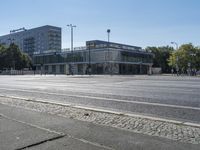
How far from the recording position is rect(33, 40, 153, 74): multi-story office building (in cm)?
9931

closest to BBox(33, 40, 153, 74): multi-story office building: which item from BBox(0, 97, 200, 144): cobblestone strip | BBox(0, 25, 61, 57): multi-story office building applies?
BBox(0, 25, 61, 57): multi-story office building

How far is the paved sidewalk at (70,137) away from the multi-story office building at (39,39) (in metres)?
153

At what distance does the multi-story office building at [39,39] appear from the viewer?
537ft

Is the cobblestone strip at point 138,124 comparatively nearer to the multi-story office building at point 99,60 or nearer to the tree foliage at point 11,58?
the multi-story office building at point 99,60

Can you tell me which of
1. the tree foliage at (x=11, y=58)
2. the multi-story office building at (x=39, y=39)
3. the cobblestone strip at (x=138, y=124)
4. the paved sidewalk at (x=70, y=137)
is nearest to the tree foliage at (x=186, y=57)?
the tree foliage at (x=11, y=58)

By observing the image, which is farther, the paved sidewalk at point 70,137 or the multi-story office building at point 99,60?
the multi-story office building at point 99,60

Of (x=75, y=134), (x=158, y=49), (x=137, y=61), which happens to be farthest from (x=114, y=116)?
(x=158, y=49)

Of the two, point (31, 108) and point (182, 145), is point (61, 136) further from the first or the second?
point (31, 108)

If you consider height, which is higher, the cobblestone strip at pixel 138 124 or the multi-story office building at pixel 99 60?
the multi-story office building at pixel 99 60

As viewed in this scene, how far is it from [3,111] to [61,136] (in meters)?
4.51

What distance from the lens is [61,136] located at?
7375 mm

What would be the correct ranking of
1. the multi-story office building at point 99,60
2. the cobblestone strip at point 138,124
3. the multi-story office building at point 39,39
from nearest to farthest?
the cobblestone strip at point 138,124 → the multi-story office building at point 99,60 → the multi-story office building at point 39,39

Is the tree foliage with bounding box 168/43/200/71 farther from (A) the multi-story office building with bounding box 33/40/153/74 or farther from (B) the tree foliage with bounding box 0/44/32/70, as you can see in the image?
(B) the tree foliage with bounding box 0/44/32/70

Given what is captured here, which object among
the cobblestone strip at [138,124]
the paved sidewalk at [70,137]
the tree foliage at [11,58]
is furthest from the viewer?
the tree foliage at [11,58]
